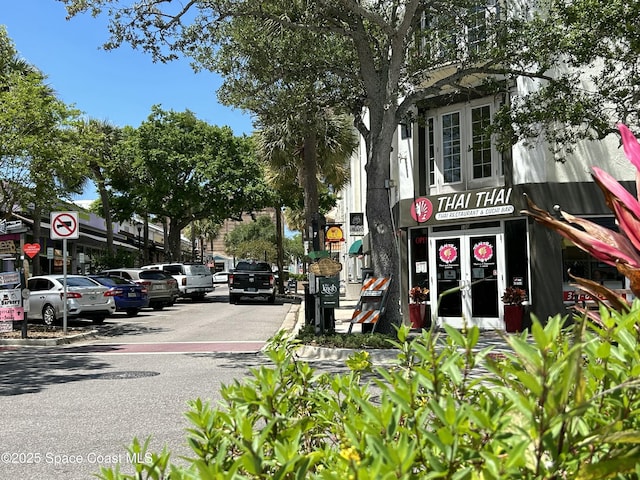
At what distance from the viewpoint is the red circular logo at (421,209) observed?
17.3 metres

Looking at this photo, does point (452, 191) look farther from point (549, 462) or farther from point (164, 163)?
point (164, 163)

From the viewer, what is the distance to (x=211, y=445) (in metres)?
1.84

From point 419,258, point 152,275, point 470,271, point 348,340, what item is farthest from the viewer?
point 152,275

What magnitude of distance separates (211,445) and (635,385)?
1.15 metres

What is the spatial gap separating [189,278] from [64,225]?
17.2 metres

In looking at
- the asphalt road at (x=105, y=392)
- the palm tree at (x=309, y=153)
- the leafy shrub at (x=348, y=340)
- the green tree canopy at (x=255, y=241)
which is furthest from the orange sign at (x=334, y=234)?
the green tree canopy at (x=255, y=241)

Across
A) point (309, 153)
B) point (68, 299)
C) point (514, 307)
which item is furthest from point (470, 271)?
point (68, 299)

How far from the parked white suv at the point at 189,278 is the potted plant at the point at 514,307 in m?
20.4

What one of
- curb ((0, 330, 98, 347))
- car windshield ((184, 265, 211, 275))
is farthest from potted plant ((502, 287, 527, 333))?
car windshield ((184, 265, 211, 275))

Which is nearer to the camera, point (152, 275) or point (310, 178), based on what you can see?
point (310, 178)

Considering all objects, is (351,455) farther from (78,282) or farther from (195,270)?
(195,270)

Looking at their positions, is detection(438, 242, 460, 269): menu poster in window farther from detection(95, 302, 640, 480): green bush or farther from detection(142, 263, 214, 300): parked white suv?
detection(142, 263, 214, 300): parked white suv

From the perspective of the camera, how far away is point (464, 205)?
53.7 feet

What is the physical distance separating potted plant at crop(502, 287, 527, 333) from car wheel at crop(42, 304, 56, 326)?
12.3 m
